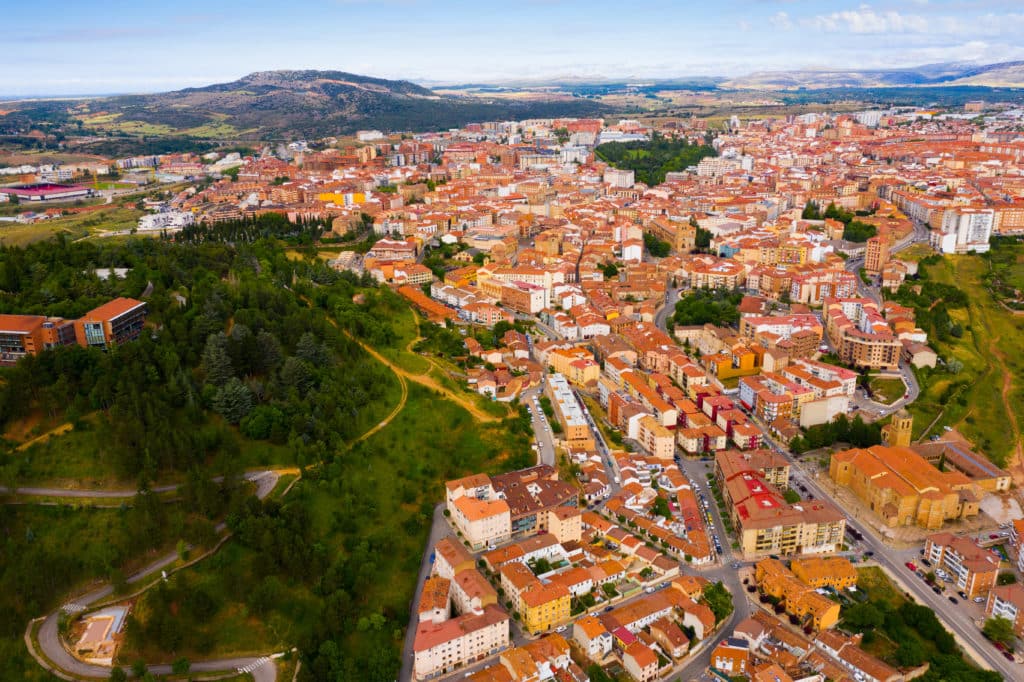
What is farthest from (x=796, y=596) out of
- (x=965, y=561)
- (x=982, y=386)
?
(x=982, y=386)

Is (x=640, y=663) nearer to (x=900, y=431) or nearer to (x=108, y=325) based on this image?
(x=900, y=431)

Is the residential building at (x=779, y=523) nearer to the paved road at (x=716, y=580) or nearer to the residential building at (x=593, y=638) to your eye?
the paved road at (x=716, y=580)

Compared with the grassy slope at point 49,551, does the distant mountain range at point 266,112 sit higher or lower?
higher

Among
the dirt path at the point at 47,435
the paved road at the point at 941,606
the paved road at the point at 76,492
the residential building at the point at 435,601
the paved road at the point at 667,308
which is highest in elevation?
the dirt path at the point at 47,435

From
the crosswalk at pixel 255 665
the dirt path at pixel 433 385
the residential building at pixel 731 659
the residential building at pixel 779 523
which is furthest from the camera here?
the dirt path at pixel 433 385

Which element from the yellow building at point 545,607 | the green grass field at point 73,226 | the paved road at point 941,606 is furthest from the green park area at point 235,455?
the green grass field at point 73,226

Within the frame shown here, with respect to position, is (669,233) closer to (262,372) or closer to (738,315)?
(738,315)

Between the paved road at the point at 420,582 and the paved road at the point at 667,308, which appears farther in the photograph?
the paved road at the point at 667,308
